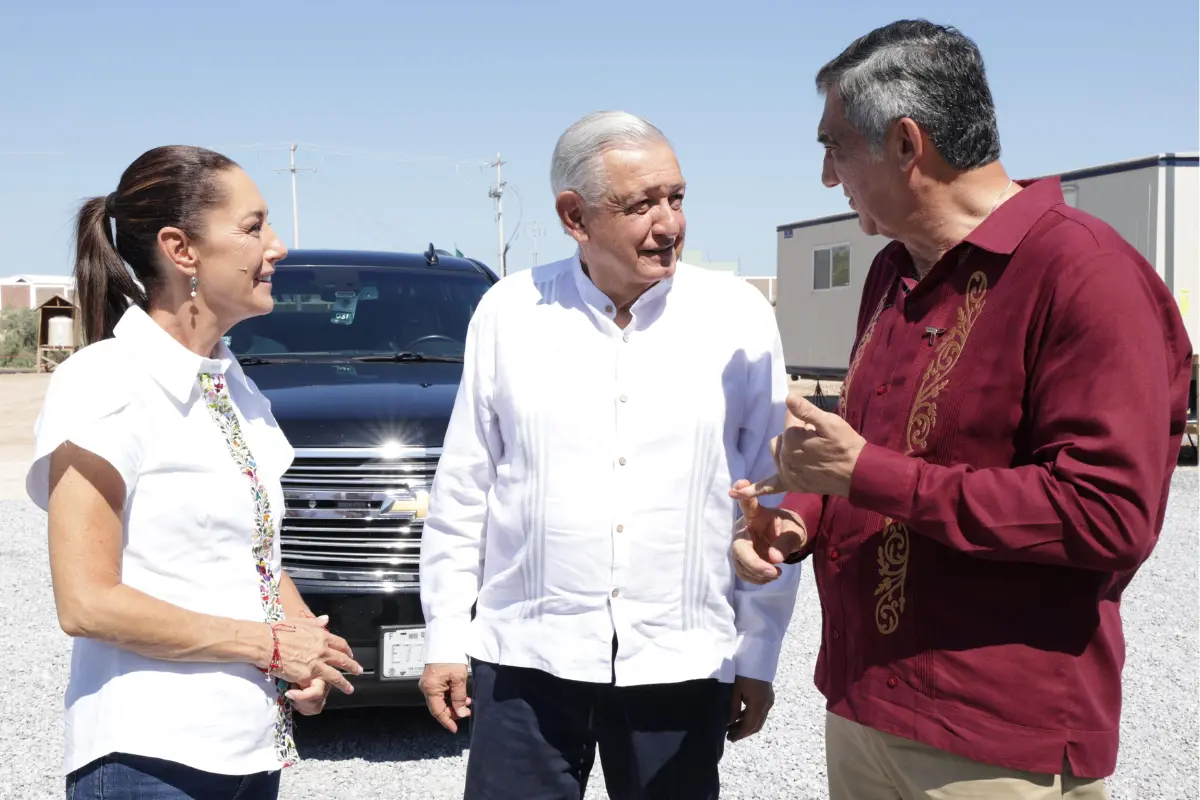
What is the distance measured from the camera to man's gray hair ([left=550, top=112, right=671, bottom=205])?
2.54 metres

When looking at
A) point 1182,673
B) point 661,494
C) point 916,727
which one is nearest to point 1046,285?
point 916,727

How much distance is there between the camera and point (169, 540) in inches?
80.8

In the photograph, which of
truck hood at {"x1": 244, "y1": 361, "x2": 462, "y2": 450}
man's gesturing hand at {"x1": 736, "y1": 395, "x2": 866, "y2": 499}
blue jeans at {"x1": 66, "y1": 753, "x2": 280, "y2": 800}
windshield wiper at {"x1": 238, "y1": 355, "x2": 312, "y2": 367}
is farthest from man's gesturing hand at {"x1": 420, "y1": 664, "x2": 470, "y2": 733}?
windshield wiper at {"x1": 238, "y1": 355, "x2": 312, "y2": 367}

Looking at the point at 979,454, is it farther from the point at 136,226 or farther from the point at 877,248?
the point at 877,248

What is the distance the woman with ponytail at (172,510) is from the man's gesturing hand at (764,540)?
0.84 metres

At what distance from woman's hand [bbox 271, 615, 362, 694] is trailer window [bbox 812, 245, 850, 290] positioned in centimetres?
1610

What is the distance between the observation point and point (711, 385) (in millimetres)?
2539

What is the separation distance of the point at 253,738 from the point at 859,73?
1.65m

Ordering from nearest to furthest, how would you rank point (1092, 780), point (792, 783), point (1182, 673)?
point (1092, 780)
point (792, 783)
point (1182, 673)

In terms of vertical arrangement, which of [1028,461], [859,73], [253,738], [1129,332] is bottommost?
[253,738]

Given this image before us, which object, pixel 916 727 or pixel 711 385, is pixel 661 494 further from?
pixel 916 727

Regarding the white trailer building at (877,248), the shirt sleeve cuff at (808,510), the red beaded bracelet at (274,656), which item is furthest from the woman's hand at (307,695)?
the white trailer building at (877,248)

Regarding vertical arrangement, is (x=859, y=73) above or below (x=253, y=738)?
above

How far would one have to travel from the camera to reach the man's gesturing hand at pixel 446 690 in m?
2.59
